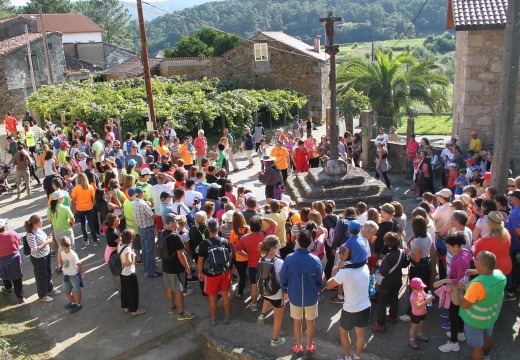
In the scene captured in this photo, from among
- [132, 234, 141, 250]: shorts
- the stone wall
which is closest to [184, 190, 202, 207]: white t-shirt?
[132, 234, 141, 250]: shorts

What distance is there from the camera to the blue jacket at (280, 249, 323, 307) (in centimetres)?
582

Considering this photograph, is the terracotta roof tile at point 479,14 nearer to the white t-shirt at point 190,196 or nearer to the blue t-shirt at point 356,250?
the white t-shirt at point 190,196

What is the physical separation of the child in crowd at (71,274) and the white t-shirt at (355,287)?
396 cm

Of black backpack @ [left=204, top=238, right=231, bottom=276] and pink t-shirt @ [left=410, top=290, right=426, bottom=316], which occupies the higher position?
black backpack @ [left=204, top=238, right=231, bottom=276]

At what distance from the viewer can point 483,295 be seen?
211 inches

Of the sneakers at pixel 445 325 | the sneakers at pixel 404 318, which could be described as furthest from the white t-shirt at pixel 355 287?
the sneakers at pixel 445 325

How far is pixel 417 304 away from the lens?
232 inches

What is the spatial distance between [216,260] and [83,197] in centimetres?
402

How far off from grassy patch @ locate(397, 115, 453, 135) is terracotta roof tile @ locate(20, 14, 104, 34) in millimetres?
41044

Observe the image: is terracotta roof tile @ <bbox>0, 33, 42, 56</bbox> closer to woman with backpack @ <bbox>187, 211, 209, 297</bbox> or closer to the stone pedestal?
the stone pedestal

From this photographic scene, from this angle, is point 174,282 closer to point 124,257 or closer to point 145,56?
point 124,257

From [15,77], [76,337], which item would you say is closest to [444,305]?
[76,337]

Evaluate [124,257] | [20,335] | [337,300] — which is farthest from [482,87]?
[20,335]

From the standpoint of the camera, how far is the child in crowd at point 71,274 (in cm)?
734
